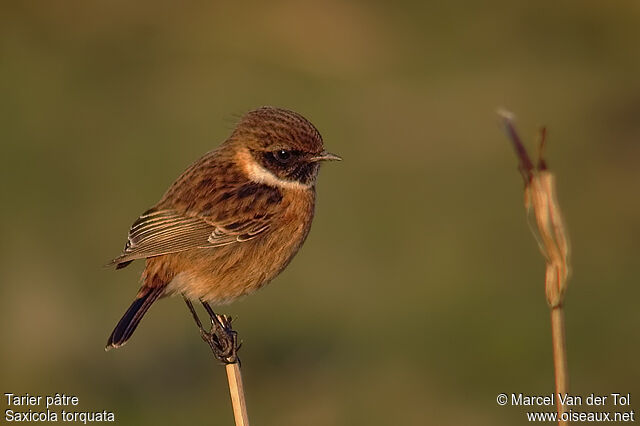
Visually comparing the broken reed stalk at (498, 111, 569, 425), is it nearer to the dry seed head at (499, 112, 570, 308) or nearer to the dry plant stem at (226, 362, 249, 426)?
the dry seed head at (499, 112, 570, 308)

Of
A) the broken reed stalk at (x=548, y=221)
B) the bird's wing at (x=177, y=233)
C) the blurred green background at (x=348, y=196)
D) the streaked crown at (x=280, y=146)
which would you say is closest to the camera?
the broken reed stalk at (x=548, y=221)

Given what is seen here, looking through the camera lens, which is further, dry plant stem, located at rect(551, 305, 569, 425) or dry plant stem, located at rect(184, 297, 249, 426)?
dry plant stem, located at rect(184, 297, 249, 426)

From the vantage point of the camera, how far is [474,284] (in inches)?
383

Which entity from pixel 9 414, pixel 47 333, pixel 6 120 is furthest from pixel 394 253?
pixel 6 120

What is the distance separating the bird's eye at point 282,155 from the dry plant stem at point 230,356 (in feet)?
2.77

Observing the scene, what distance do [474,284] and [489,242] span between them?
745 mm

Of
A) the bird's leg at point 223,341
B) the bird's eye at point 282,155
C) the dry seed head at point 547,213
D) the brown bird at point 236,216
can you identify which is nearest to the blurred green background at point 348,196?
the brown bird at point 236,216

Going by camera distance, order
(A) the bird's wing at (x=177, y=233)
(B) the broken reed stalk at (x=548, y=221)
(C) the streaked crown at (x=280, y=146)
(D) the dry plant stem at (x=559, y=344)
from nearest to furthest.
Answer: (B) the broken reed stalk at (x=548, y=221)
(D) the dry plant stem at (x=559, y=344)
(A) the bird's wing at (x=177, y=233)
(C) the streaked crown at (x=280, y=146)

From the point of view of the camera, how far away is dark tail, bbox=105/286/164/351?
5.05m

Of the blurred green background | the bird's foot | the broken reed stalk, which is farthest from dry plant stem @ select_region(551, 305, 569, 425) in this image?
the blurred green background

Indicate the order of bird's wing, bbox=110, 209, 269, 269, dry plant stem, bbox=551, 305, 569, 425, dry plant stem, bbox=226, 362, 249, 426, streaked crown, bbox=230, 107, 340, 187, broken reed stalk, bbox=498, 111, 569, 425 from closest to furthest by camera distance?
broken reed stalk, bbox=498, 111, 569, 425 → dry plant stem, bbox=551, 305, 569, 425 → dry plant stem, bbox=226, 362, 249, 426 → bird's wing, bbox=110, 209, 269, 269 → streaked crown, bbox=230, 107, 340, 187

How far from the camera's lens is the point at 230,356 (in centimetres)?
457

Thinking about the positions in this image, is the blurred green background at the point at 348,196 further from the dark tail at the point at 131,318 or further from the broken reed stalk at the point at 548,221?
the broken reed stalk at the point at 548,221

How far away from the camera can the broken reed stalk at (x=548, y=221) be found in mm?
2984
